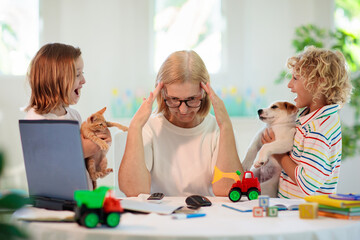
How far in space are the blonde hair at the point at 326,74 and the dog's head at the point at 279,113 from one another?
0.64 feet

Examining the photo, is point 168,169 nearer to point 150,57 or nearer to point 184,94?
point 184,94

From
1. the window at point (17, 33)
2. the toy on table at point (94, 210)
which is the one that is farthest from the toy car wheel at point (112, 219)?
the window at point (17, 33)

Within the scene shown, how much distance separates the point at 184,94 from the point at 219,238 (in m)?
1.02

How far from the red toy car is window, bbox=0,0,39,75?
351 cm

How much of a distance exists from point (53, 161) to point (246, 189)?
764 millimetres

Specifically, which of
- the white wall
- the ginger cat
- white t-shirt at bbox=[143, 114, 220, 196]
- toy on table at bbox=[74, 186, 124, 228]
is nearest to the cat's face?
the ginger cat

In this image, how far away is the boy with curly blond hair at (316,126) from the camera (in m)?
1.80

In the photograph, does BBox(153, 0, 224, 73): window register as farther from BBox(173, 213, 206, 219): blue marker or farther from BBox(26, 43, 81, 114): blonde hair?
BBox(173, 213, 206, 219): blue marker

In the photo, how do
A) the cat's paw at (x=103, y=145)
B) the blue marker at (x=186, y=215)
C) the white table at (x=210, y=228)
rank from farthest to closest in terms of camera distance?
the cat's paw at (x=103, y=145) → the blue marker at (x=186, y=215) → the white table at (x=210, y=228)

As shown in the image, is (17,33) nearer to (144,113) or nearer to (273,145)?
(144,113)

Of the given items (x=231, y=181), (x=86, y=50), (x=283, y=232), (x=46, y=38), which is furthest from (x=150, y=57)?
(x=283, y=232)

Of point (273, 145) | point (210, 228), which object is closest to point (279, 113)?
point (273, 145)

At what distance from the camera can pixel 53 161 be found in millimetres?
1376

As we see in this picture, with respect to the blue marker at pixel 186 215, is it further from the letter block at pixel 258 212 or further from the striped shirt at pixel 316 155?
the striped shirt at pixel 316 155
